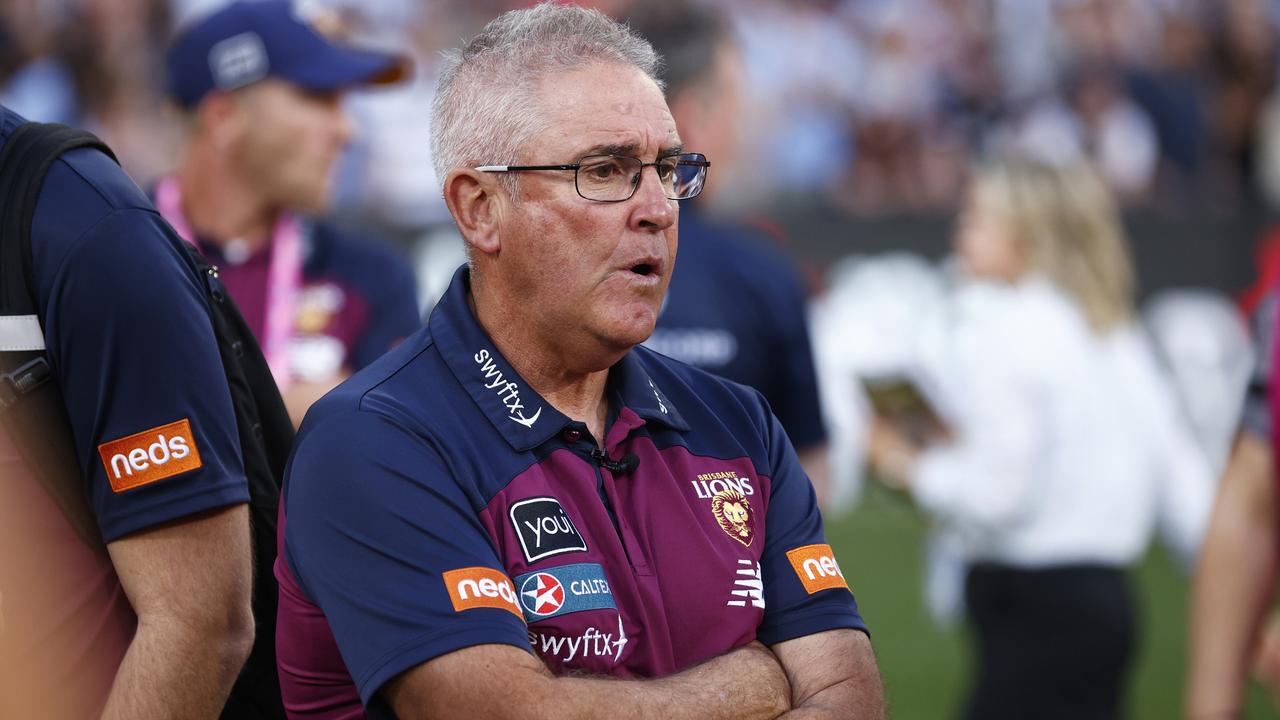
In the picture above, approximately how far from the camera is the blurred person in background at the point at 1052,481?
17.9ft

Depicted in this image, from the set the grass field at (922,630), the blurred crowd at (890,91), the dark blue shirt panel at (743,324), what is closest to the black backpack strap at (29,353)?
the dark blue shirt panel at (743,324)

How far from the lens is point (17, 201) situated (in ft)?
8.20

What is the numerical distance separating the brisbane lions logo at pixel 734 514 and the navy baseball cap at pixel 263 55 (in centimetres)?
257

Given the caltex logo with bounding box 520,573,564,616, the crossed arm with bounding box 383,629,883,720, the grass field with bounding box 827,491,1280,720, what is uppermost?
the caltex logo with bounding box 520,573,564,616

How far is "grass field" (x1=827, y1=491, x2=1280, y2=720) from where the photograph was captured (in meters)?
8.02

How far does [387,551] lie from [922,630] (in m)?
7.42

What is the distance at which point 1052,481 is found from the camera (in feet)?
18.1

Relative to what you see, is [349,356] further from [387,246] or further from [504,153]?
[504,153]

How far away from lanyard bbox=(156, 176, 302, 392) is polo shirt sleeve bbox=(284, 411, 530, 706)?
218 centimetres

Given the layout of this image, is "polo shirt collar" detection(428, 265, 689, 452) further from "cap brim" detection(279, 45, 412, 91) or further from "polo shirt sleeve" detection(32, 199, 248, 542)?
"cap brim" detection(279, 45, 412, 91)

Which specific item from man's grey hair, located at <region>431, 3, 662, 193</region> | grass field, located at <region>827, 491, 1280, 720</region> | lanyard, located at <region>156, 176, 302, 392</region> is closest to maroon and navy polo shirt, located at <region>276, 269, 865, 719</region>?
man's grey hair, located at <region>431, 3, 662, 193</region>

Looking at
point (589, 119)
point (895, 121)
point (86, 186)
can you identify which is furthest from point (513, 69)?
point (895, 121)

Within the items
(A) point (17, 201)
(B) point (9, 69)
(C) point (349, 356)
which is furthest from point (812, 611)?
(B) point (9, 69)

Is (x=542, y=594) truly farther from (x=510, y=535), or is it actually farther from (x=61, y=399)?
(x=61, y=399)
